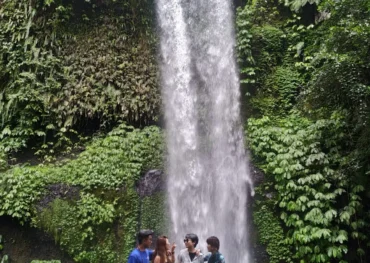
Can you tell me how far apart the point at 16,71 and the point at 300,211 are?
7.40 meters

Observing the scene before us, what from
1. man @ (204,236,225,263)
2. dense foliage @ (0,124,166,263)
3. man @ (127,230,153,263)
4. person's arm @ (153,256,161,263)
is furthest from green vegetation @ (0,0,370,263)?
person's arm @ (153,256,161,263)

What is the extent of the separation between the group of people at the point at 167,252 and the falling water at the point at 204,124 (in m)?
3.26

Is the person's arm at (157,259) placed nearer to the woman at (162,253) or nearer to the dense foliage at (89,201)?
the woman at (162,253)

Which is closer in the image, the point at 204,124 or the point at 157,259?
the point at 157,259

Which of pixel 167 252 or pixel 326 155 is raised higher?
pixel 326 155

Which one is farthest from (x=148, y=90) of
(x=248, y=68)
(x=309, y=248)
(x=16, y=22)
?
(x=309, y=248)

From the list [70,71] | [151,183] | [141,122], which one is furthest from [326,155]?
[70,71]

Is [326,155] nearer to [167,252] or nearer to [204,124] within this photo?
[204,124]

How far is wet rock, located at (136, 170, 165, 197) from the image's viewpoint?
8.36 meters

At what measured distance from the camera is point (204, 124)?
968 cm

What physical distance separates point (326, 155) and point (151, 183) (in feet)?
11.3

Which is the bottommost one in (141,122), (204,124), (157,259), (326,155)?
(157,259)

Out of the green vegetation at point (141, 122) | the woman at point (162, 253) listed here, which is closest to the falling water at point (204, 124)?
the green vegetation at point (141, 122)

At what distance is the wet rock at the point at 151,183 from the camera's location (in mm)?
8359
